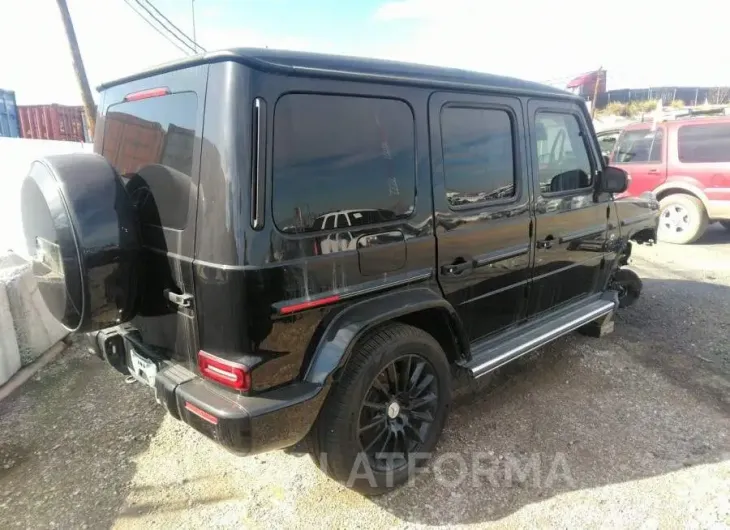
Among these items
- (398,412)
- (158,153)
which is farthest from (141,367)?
(398,412)

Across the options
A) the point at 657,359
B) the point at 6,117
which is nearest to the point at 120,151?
the point at 657,359

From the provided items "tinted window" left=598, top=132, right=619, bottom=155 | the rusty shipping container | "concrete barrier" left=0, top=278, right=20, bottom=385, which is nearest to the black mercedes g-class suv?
"concrete barrier" left=0, top=278, right=20, bottom=385

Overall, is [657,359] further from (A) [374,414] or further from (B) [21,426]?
(B) [21,426]

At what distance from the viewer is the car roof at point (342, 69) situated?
1907 mm

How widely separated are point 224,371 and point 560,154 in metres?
2.70

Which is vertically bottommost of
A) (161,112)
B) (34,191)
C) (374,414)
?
(374,414)

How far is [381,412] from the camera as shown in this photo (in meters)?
2.47

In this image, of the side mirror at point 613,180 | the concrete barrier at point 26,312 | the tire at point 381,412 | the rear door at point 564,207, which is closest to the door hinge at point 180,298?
the tire at point 381,412

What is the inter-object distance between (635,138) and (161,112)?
28.5 feet

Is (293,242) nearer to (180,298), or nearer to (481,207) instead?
(180,298)

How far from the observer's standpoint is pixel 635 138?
28.4 ft

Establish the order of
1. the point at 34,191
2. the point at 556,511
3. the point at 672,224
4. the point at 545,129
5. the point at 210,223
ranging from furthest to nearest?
the point at 672,224 < the point at 545,129 < the point at 556,511 < the point at 34,191 < the point at 210,223

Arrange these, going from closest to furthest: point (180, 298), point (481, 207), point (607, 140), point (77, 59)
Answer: point (180, 298), point (481, 207), point (77, 59), point (607, 140)

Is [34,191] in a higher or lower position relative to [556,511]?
higher
